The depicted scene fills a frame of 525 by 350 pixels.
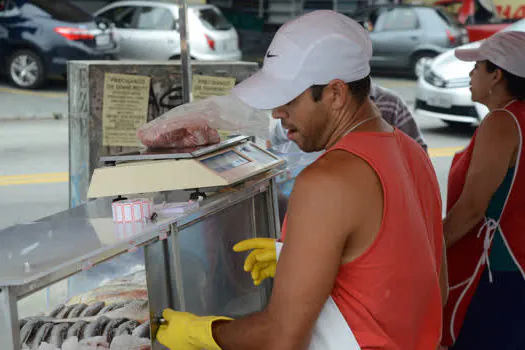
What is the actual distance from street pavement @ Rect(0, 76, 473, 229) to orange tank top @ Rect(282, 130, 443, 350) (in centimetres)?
510

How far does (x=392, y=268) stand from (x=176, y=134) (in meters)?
0.88

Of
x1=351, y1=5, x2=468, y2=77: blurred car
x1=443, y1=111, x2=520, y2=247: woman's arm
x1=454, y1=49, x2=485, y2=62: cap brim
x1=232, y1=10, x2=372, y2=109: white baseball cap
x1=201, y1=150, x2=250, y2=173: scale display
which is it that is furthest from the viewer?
x1=351, y1=5, x2=468, y2=77: blurred car

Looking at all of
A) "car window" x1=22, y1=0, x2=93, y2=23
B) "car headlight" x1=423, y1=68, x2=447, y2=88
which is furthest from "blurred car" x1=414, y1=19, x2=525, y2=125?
"car window" x1=22, y1=0, x2=93, y2=23

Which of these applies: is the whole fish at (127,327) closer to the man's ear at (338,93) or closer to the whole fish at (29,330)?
the whole fish at (29,330)

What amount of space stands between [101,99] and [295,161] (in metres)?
0.86

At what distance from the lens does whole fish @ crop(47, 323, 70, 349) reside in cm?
182

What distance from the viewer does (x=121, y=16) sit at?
43.2 ft

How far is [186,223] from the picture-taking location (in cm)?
195

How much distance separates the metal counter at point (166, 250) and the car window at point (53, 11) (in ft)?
35.6

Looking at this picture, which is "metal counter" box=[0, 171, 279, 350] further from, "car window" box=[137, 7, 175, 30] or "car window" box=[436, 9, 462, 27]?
"car window" box=[436, 9, 462, 27]

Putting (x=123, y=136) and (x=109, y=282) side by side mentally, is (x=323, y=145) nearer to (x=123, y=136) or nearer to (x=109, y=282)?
(x=109, y=282)

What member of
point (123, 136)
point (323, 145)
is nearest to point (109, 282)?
point (323, 145)

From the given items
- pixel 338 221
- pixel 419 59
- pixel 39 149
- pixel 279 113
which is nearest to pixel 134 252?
pixel 279 113

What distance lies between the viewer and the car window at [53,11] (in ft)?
41.1
